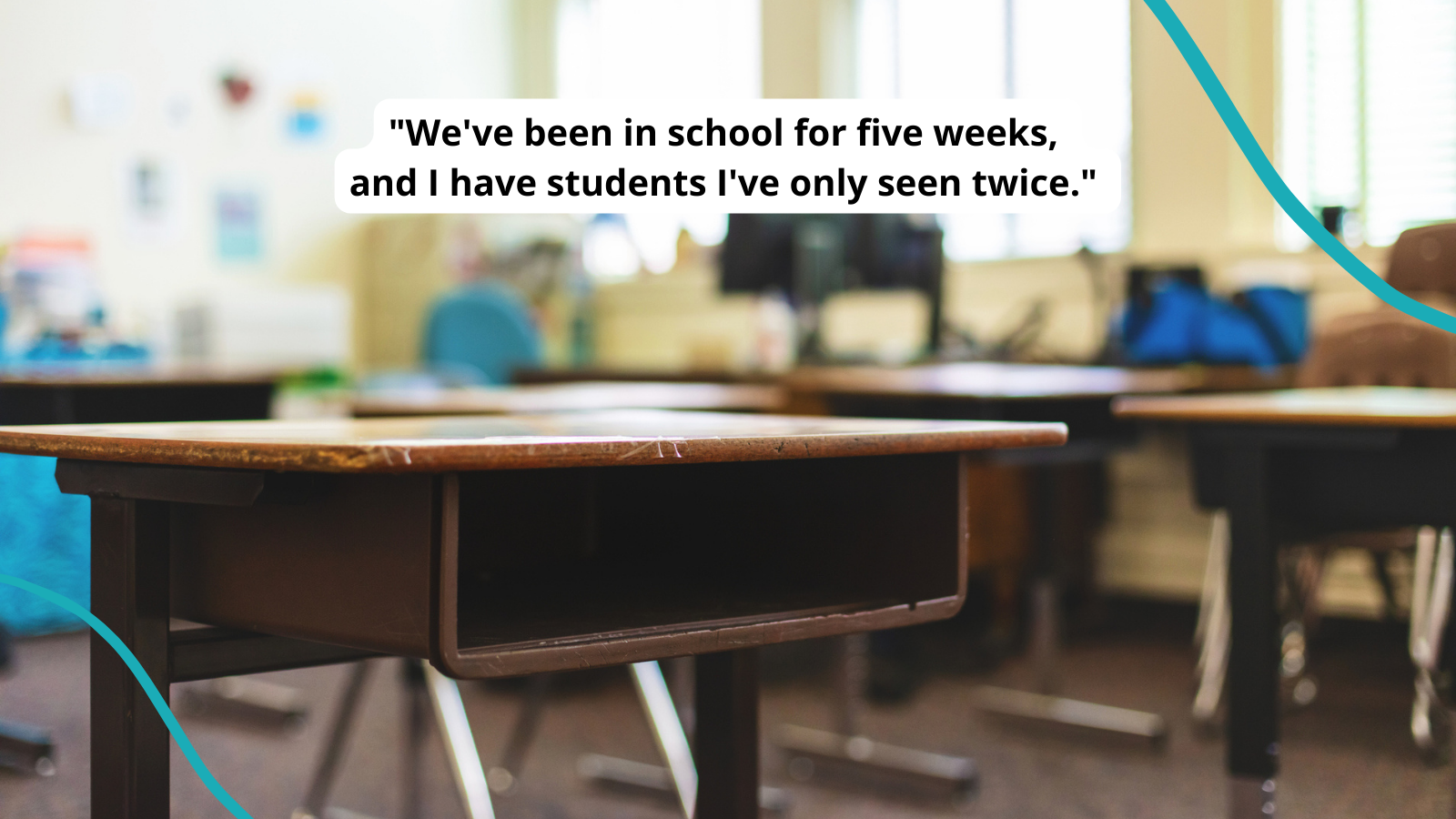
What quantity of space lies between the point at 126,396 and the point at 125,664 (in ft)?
5.63

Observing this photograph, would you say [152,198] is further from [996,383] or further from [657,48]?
[996,383]

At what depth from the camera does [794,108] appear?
4.16ft

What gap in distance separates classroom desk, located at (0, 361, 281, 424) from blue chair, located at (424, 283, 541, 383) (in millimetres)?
1708

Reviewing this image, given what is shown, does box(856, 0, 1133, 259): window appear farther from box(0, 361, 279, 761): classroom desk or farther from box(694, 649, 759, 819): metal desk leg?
box(694, 649, 759, 819): metal desk leg

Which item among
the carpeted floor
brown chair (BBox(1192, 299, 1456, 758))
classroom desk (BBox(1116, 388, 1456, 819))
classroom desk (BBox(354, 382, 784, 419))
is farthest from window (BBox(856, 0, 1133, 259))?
classroom desk (BBox(1116, 388, 1456, 819))

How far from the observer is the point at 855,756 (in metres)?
2.21

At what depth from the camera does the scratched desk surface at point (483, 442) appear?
634mm

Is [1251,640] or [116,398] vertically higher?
[116,398]

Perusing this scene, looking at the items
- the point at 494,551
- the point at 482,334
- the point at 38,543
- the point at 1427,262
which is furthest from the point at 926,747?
the point at 38,543

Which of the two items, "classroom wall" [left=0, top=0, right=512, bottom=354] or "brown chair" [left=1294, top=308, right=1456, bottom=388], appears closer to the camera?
"brown chair" [left=1294, top=308, right=1456, bottom=388]

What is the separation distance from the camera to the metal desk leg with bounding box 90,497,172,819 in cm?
81

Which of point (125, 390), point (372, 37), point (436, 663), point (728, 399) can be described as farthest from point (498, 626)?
point (372, 37)

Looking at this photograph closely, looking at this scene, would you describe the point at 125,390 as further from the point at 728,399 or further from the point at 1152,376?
the point at 1152,376

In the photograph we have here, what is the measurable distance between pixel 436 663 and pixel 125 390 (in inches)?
75.7
